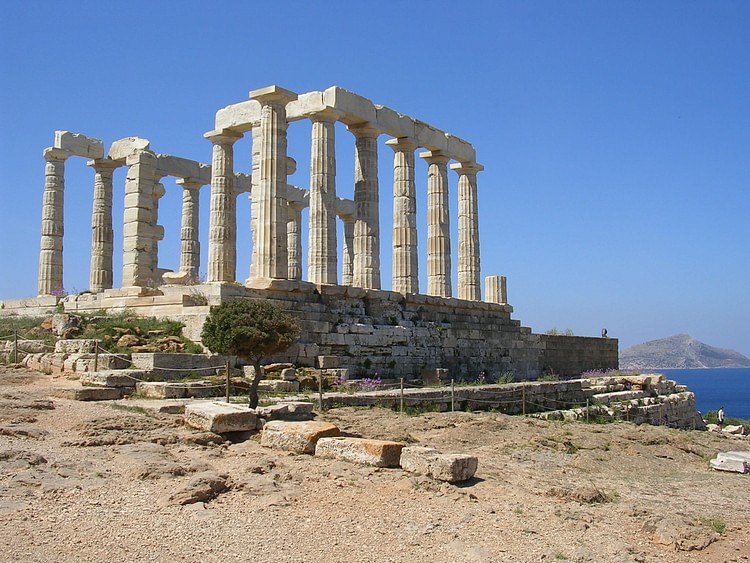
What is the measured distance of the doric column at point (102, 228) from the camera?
30719mm

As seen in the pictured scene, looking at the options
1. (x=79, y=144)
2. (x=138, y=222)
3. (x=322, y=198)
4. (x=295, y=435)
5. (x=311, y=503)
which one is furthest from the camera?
(x=79, y=144)

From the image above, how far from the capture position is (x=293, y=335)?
15.6 m

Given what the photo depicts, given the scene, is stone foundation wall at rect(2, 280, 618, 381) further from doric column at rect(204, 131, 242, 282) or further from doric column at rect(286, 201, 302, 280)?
doric column at rect(286, 201, 302, 280)

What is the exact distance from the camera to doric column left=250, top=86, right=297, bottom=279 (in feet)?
77.0

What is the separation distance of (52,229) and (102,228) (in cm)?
195

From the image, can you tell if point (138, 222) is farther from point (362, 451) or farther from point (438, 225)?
point (362, 451)

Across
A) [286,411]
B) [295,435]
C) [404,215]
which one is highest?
[404,215]

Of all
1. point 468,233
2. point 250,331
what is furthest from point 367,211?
point 250,331

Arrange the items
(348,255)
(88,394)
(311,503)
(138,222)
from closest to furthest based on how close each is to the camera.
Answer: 1. (311,503)
2. (88,394)
3. (138,222)
4. (348,255)

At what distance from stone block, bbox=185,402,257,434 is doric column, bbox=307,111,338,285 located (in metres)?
12.4

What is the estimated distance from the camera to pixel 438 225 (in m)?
30.9

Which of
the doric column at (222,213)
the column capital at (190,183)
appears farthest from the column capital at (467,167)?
the column capital at (190,183)

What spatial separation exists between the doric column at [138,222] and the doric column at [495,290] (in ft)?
44.1

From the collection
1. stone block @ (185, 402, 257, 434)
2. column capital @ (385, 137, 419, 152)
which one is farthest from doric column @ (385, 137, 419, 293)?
stone block @ (185, 402, 257, 434)
